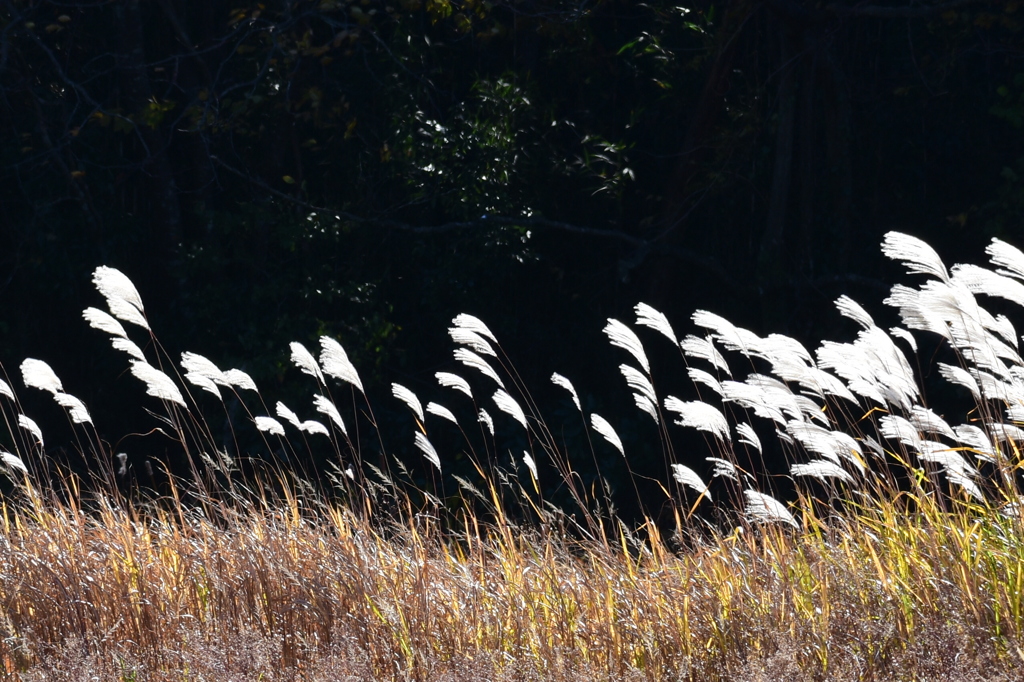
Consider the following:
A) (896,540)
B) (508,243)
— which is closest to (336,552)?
(896,540)

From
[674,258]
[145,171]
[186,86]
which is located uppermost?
[186,86]

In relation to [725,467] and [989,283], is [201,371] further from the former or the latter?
[989,283]

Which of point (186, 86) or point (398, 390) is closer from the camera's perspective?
point (398, 390)

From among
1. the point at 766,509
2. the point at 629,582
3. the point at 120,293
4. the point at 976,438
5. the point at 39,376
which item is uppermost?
the point at 120,293

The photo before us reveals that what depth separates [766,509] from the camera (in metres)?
3.79

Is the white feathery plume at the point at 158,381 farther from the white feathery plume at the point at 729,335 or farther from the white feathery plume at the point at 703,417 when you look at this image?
the white feathery plume at the point at 729,335

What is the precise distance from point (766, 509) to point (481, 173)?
19.9 feet

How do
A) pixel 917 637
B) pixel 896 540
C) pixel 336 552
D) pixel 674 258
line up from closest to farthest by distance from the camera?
pixel 917 637
pixel 896 540
pixel 336 552
pixel 674 258

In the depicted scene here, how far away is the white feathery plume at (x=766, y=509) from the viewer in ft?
12.2

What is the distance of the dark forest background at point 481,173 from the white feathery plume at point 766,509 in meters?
5.67

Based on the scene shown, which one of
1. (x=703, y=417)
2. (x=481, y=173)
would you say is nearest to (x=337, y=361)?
(x=703, y=417)

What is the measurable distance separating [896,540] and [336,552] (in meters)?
1.92

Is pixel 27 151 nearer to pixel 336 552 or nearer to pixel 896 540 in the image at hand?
pixel 336 552

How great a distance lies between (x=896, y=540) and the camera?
3.68 m
